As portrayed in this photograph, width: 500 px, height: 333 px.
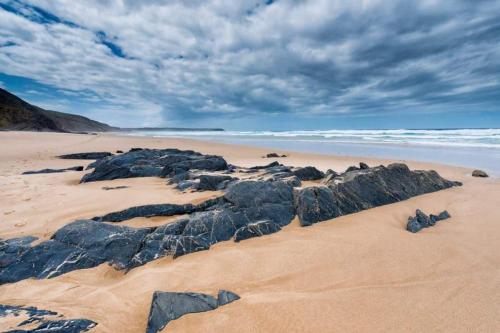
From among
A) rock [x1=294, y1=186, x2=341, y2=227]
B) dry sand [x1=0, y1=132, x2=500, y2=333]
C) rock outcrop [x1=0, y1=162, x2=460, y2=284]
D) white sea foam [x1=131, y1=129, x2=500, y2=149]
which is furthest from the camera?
white sea foam [x1=131, y1=129, x2=500, y2=149]

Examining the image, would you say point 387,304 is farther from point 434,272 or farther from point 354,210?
point 354,210

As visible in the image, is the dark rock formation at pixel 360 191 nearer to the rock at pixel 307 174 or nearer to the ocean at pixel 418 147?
the rock at pixel 307 174

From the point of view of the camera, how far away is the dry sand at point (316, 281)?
2697 millimetres

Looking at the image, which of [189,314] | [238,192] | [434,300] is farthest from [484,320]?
[238,192]

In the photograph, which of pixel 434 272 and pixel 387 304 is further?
pixel 434 272

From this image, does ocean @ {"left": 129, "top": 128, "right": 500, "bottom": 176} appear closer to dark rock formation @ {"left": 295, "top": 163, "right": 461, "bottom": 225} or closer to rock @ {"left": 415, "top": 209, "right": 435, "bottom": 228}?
dark rock formation @ {"left": 295, "top": 163, "right": 461, "bottom": 225}

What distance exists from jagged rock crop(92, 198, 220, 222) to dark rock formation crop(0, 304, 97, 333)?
218 centimetres

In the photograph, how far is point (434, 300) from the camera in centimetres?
293

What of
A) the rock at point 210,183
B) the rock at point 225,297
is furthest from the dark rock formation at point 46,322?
the rock at point 210,183

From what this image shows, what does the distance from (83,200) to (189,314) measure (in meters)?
4.49

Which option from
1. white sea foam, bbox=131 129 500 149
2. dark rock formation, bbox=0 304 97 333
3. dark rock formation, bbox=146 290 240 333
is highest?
white sea foam, bbox=131 129 500 149

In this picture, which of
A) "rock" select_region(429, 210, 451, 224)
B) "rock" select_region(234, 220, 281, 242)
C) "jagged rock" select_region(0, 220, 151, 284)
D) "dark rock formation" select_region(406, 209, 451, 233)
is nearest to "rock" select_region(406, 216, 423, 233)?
"dark rock formation" select_region(406, 209, 451, 233)

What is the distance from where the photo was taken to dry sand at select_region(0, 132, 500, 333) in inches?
106

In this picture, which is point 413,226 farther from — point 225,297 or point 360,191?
point 225,297
